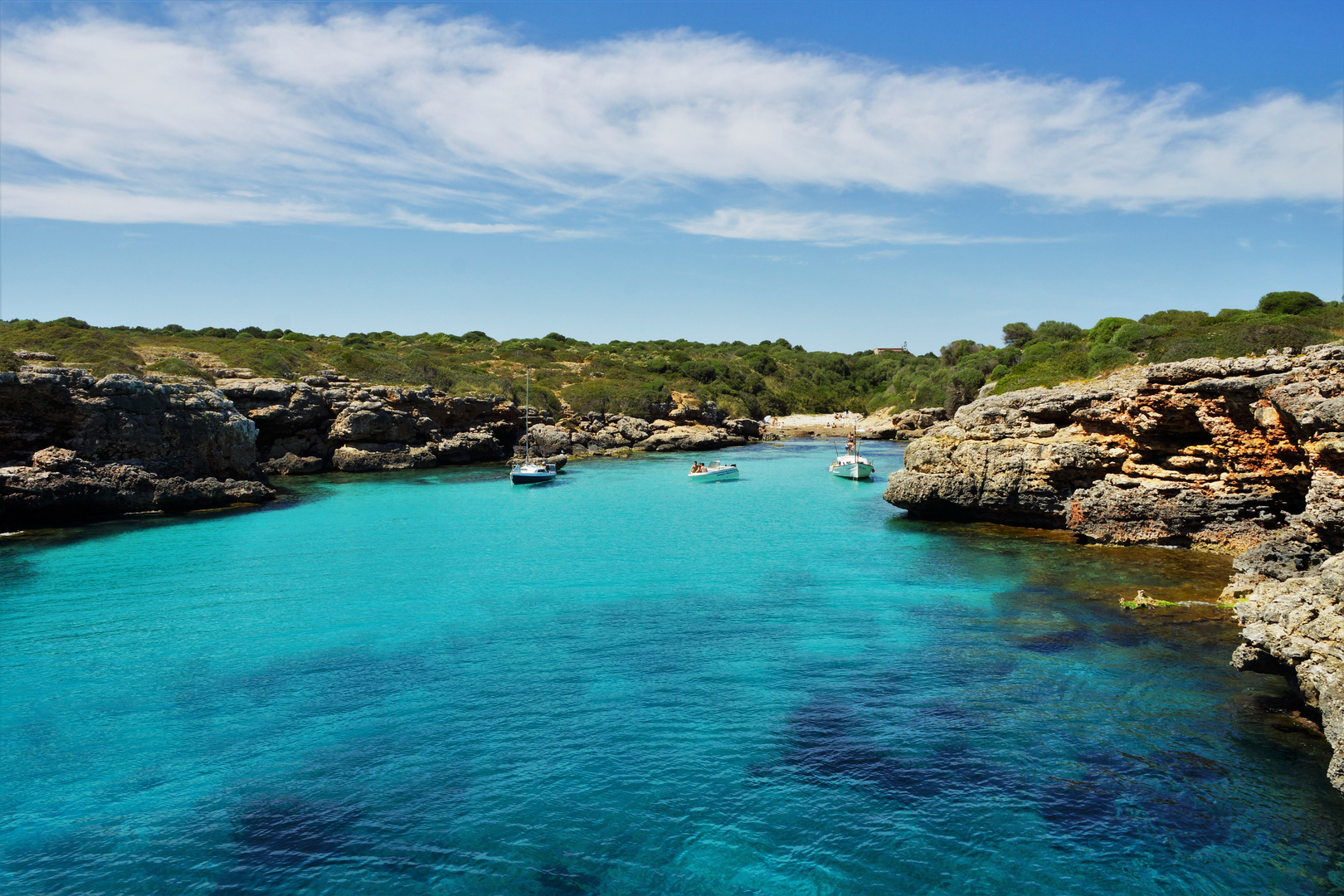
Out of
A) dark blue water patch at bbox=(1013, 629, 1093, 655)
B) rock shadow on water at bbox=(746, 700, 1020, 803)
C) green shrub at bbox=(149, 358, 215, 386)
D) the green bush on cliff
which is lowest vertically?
rock shadow on water at bbox=(746, 700, 1020, 803)

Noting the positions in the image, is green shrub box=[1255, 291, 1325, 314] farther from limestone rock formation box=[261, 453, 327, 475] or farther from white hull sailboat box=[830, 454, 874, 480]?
limestone rock formation box=[261, 453, 327, 475]

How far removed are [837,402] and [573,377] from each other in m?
45.5

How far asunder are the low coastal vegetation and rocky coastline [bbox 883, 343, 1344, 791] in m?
10.2

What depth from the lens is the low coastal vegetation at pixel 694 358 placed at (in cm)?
4672

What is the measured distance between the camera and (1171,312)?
204 feet

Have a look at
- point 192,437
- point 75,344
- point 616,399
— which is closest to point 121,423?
point 192,437

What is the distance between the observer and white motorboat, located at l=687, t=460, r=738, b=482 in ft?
161

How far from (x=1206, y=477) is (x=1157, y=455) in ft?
5.22

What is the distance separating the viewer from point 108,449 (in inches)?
1287

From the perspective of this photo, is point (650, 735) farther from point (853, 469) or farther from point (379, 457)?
point (379, 457)

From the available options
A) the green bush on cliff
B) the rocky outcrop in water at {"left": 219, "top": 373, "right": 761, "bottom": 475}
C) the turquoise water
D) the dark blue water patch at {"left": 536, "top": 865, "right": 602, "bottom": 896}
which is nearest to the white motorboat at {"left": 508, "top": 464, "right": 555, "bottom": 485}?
the rocky outcrop in water at {"left": 219, "top": 373, "right": 761, "bottom": 475}

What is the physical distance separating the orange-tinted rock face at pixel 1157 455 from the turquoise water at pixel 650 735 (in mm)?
1763

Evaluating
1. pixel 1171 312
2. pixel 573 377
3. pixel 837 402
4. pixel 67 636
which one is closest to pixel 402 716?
pixel 67 636

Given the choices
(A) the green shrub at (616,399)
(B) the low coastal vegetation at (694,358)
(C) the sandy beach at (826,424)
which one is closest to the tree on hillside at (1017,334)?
(B) the low coastal vegetation at (694,358)
